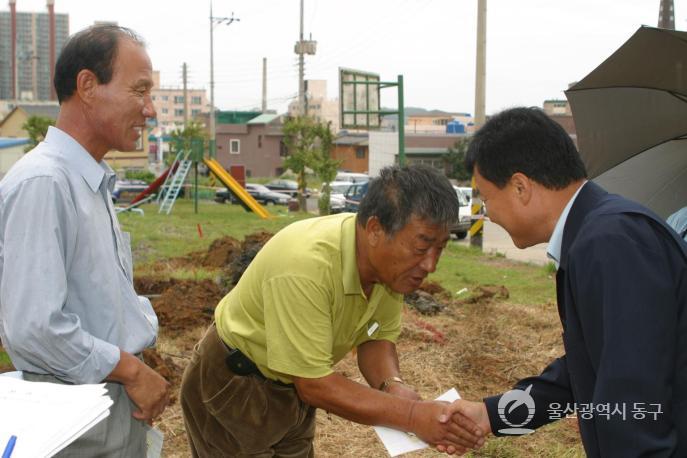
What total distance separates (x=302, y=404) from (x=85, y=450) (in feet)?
3.32

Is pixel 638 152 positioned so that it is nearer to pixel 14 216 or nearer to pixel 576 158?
pixel 576 158

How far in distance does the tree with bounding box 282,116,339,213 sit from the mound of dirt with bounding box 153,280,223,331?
18074 mm

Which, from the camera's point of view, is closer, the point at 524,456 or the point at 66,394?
the point at 66,394

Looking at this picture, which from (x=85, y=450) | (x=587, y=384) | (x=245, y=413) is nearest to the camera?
(x=587, y=384)

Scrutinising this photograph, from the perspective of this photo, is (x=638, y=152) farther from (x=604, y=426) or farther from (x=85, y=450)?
(x=85, y=450)

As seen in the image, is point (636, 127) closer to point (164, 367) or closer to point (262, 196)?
point (164, 367)

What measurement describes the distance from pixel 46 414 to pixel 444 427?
167 cm

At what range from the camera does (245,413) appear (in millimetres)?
3051

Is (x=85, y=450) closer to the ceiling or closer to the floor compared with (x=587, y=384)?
closer to the floor

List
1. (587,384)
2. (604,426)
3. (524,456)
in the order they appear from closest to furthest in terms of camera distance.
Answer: (604,426) < (587,384) < (524,456)

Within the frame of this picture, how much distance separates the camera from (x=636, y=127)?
5133 millimetres

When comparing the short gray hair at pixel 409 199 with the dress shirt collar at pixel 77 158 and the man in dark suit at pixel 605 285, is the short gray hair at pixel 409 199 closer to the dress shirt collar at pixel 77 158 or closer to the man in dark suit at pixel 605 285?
the man in dark suit at pixel 605 285

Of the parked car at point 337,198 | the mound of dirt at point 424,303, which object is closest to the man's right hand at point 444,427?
the mound of dirt at point 424,303

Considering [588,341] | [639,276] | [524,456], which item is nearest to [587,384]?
[588,341]
